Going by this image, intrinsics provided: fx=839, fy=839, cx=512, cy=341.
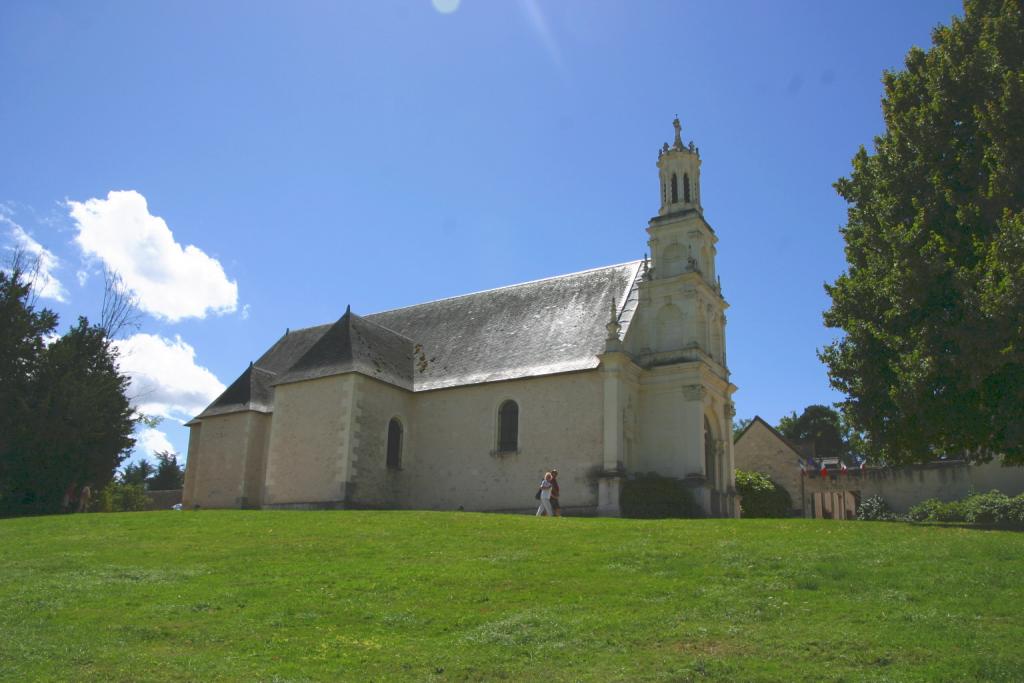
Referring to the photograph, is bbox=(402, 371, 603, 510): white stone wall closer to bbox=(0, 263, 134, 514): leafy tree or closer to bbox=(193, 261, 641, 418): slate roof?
bbox=(193, 261, 641, 418): slate roof

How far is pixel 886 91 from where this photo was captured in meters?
21.4

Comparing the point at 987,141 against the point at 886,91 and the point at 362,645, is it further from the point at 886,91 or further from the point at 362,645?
the point at 362,645

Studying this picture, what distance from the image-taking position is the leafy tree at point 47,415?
29500mm

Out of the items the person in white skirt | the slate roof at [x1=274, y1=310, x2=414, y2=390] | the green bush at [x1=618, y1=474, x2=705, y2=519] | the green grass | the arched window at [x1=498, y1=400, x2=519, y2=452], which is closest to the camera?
the green grass

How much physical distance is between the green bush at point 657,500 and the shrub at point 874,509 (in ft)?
42.9

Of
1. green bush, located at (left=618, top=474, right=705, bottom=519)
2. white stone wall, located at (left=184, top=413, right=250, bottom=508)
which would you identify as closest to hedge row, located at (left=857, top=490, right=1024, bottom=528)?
green bush, located at (left=618, top=474, right=705, bottom=519)

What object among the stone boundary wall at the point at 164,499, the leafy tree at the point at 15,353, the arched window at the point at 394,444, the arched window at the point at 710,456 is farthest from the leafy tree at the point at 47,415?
the arched window at the point at 710,456

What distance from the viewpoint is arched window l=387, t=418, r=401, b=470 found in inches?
1203

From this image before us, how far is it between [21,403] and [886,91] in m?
29.0

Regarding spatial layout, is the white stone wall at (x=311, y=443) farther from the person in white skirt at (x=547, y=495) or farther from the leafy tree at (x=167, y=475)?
the leafy tree at (x=167, y=475)

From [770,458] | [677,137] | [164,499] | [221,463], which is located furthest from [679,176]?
[164,499]

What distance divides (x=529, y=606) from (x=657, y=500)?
16141mm

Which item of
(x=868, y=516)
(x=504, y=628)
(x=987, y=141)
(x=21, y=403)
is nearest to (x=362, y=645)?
(x=504, y=628)

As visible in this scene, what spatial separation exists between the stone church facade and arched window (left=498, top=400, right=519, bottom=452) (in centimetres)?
7
